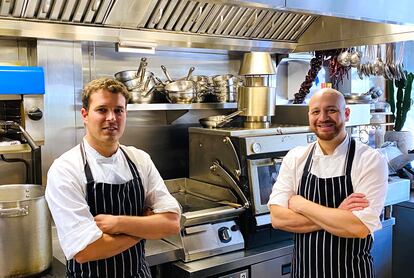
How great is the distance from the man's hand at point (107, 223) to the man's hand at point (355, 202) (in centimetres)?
97

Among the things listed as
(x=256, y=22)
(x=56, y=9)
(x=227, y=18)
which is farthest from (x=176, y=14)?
(x=56, y=9)

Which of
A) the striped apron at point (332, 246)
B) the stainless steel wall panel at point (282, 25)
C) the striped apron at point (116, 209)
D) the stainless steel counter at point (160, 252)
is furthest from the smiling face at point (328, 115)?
the stainless steel wall panel at point (282, 25)

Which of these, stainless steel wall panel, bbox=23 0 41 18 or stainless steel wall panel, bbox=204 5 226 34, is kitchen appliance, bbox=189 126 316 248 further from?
stainless steel wall panel, bbox=23 0 41 18

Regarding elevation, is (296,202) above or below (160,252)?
above

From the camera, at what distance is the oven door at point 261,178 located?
2684 millimetres

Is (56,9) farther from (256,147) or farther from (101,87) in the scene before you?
(256,147)

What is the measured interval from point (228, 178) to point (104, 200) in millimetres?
1078

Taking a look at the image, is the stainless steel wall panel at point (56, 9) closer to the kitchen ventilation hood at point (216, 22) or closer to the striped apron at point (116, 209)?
the kitchen ventilation hood at point (216, 22)

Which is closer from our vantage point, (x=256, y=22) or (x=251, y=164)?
(x=251, y=164)

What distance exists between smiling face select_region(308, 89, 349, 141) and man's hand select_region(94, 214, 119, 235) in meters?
0.98

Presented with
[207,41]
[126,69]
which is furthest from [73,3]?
[207,41]

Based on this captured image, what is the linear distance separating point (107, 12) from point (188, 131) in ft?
3.16

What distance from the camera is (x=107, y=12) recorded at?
2.60 meters

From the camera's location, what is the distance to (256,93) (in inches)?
119
